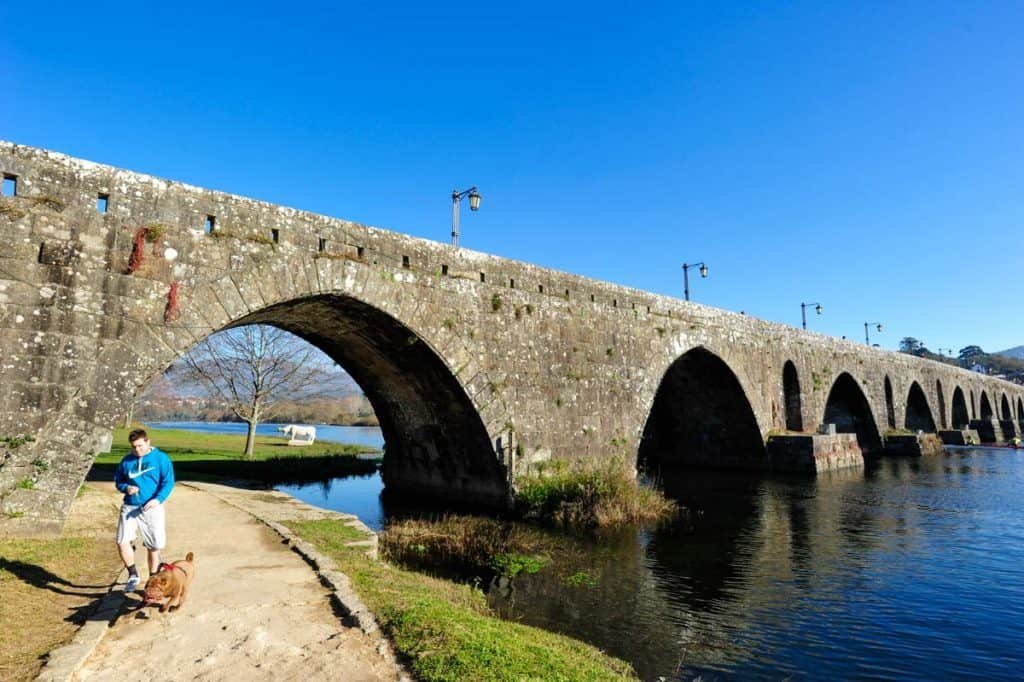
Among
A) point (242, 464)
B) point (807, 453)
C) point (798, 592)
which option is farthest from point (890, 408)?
point (242, 464)

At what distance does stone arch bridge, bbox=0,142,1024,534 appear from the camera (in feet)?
28.9

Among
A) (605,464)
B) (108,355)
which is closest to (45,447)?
(108,355)

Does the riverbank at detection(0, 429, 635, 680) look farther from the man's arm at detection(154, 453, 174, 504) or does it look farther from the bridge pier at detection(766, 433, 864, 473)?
the bridge pier at detection(766, 433, 864, 473)

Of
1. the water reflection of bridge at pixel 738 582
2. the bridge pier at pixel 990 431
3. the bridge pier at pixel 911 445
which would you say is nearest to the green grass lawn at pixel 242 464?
the water reflection of bridge at pixel 738 582

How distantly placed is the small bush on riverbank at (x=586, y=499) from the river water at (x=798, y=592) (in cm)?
82

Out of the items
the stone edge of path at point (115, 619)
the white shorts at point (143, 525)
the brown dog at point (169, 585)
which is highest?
the white shorts at point (143, 525)

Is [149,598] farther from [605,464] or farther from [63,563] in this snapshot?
[605,464]

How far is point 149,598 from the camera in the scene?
555cm

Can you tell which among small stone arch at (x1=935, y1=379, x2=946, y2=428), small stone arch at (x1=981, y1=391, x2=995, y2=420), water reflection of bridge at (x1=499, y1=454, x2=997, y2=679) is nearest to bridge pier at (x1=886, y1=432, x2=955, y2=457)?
small stone arch at (x1=935, y1=379, x2=946, y2=428)

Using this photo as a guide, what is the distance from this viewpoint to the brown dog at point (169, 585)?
557cm

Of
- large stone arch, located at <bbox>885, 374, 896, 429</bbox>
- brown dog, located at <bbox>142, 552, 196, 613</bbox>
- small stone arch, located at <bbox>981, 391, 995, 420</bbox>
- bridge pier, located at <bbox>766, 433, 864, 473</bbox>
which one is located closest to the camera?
brown dog, located at <bbox>142, 552, 196, 613</bbox>

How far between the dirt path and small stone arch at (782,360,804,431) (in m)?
26.8

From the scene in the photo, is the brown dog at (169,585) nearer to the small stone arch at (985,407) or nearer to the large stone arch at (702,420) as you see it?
the large stone arch at (702,420)

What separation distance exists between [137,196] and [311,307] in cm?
398
